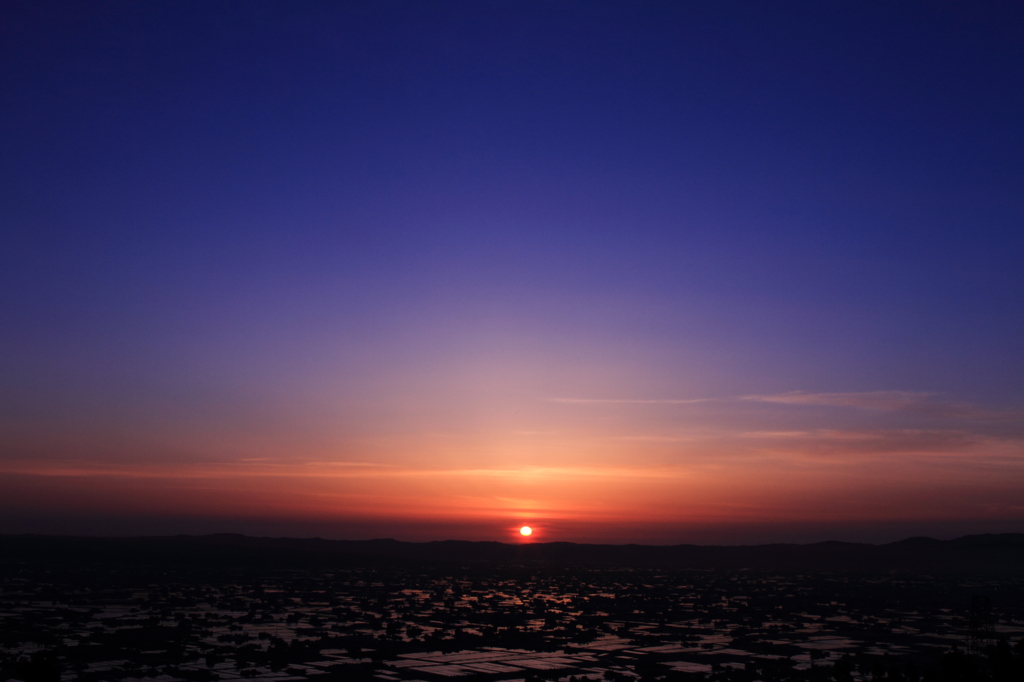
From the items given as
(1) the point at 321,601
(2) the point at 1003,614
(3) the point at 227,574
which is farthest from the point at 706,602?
(3) the point at 227,574

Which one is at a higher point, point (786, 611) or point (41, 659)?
point (41, 659)

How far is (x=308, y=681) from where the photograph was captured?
41031 millimetres

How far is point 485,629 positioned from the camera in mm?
63906

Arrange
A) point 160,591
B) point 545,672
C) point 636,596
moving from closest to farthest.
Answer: point 545,672 < point 160,591 < point 636,596

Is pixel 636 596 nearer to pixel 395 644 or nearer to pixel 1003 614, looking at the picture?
pixel 1003 614

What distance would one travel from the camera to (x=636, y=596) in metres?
102

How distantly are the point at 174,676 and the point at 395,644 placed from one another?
1734 cm

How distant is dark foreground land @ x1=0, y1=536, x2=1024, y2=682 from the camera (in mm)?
44344

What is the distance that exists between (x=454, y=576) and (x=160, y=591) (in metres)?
63.6

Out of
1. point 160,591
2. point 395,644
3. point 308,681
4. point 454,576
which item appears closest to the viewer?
point 308,681

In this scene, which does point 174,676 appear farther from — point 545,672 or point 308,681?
point 545,672

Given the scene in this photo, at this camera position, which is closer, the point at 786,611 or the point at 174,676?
the point at 174,676

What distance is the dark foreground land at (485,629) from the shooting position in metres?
44.3

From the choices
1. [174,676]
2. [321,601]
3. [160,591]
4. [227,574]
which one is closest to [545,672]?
[174,676]
